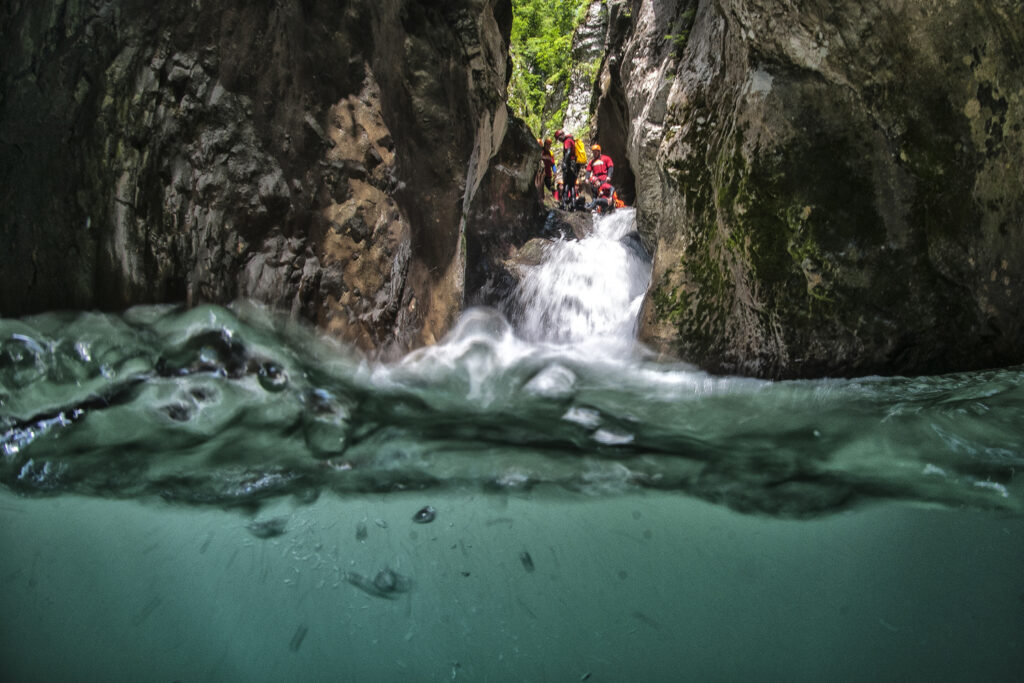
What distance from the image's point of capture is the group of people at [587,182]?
1387cm

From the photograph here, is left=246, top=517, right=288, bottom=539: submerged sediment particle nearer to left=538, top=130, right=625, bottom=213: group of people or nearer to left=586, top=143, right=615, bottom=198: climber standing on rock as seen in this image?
left=538, top=130, right=625, bottom=213: group of people

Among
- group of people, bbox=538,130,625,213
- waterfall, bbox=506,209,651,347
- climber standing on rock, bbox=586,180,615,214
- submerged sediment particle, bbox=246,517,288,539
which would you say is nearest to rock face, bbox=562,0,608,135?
group of people, bbox=538,130,625,213

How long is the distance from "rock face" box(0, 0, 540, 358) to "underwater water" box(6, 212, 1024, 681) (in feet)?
0.99

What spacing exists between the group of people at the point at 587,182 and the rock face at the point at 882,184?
8684 millimetres

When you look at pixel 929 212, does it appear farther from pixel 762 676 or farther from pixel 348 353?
pixel 348 353

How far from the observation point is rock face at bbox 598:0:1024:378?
4504 millimetres

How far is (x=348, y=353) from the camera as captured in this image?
15.0 feet

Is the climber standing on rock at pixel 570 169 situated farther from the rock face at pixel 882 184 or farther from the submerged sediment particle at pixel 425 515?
the submerged sediment particle at pixel 425 515

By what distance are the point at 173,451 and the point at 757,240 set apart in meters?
3.85

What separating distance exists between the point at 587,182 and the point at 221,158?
11.6m

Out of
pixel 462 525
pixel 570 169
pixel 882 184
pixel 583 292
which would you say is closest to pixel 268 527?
pixel 462 525

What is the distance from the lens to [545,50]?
24641 mm

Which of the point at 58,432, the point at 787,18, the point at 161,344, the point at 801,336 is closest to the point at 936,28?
the point at 787,18

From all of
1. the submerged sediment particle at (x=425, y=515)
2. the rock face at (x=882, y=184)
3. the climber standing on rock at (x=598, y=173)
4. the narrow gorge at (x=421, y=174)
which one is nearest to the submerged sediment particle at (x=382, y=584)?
the submerged sediment particle at (x=425, y=515)
